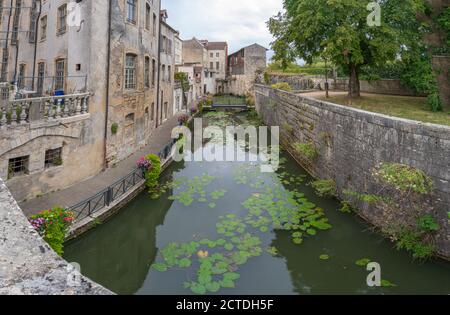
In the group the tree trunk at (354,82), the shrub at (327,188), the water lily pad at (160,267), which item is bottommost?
the water lily pad at (160,267)

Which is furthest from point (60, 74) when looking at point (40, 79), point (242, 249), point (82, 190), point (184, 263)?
point (242, 249)

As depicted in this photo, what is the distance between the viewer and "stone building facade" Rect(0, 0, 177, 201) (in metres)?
9.92

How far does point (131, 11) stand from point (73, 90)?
5.49 metres

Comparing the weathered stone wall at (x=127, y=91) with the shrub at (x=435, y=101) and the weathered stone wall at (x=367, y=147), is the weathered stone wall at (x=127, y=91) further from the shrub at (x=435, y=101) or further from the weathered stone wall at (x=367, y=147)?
the shrub at (x=435, y=101)

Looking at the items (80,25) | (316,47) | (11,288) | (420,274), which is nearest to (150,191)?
(80,25)

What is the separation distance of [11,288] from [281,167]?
15.1 m

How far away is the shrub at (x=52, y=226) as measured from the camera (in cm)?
696

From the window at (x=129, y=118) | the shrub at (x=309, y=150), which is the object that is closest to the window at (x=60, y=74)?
the window at (x=129, y=118)

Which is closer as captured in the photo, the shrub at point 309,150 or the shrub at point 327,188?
the shrub at point 327,188

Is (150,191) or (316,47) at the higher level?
(316,47)

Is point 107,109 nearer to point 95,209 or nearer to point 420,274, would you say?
point 95,209

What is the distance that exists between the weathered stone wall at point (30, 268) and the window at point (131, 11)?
14.4 metres

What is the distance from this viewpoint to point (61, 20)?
47.5 ft

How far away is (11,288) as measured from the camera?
2547mm
